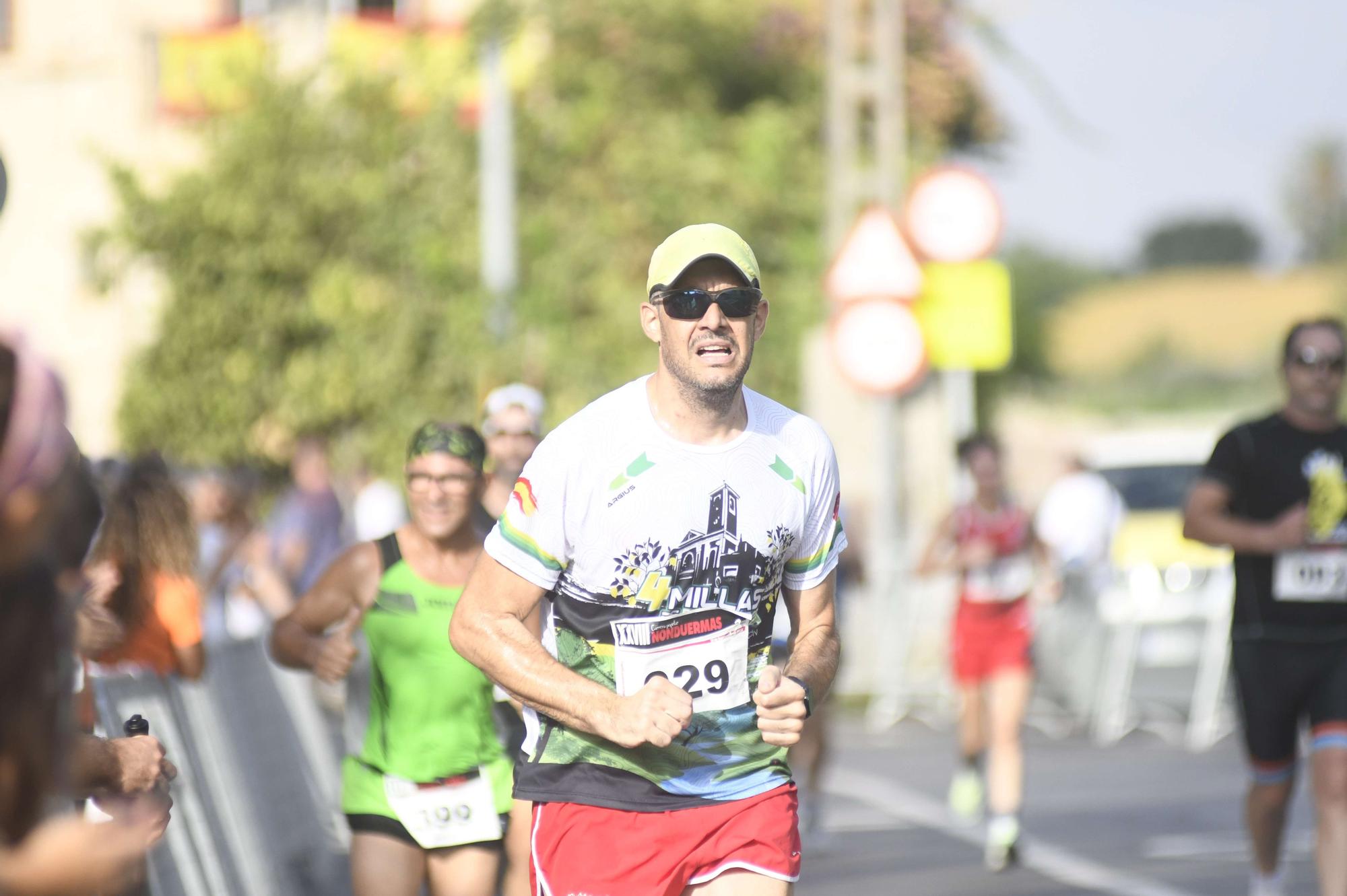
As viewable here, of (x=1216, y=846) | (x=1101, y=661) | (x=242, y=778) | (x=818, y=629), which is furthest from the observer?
(x=1101, y=661)

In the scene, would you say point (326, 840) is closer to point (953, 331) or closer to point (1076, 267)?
point (953, 331)

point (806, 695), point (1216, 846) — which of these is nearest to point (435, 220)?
point (1216, 846)

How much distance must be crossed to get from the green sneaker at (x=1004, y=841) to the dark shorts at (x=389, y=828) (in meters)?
4.72

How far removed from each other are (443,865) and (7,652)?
4037 millimetres

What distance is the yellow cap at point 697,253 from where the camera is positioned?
5.16 metres

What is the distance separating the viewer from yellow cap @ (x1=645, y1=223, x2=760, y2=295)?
516 cm

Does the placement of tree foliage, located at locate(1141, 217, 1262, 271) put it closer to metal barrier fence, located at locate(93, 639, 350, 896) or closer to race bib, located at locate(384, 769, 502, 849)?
metal barrier fence, located at locate(93, 639, 350, 896)

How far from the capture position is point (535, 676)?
507 cm

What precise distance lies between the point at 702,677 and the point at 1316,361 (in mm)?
4063

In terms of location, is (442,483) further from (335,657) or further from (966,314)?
(966,314)

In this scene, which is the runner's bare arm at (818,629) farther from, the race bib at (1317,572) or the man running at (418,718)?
the race bib at (1317,572)

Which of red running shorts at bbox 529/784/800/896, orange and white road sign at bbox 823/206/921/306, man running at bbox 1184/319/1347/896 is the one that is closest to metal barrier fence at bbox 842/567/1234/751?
orange and white road sign at bbox 823/206/921/306

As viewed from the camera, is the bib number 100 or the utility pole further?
the utility pole

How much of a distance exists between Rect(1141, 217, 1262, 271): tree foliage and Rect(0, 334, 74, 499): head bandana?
4785 inches
